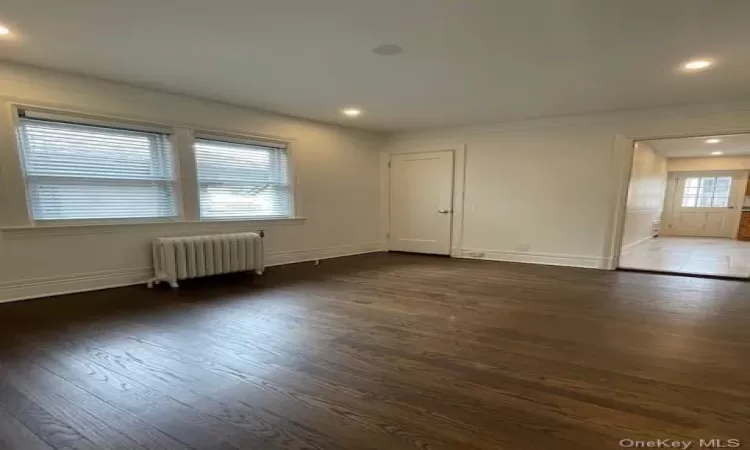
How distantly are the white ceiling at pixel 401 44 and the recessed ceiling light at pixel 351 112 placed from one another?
1.75 ft

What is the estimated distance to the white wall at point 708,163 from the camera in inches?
388

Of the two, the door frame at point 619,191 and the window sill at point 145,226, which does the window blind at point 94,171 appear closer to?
the window sill at point 145,226

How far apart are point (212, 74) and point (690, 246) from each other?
1011 centimetres

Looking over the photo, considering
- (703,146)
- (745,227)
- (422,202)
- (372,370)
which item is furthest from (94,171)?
(745,227)

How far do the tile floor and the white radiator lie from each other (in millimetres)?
5622

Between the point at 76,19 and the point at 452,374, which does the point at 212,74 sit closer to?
the point at 76,19

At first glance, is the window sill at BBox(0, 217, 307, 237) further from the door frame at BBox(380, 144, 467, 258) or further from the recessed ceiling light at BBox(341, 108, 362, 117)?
the door frame at BBox(380, 144, 467, 258)

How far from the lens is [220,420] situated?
5.53ft

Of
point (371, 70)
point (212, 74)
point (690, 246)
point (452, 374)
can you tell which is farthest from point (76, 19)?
point (690, 246)

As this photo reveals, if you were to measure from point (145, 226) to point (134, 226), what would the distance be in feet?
0.37

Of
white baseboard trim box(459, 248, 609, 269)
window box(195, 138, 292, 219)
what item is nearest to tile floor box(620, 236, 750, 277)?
white baseboard trim box(459, 248, 609, 269)

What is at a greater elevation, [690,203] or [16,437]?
[690,203]

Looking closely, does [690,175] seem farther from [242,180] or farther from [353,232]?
[242,180]

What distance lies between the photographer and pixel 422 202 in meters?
7.05
